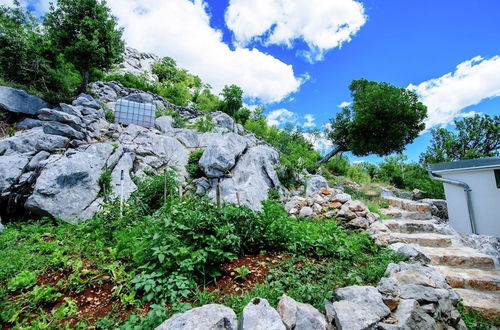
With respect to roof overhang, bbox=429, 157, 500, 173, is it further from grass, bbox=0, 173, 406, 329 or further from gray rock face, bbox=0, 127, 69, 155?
gray rock face, bbox=0, 127, 69, 155

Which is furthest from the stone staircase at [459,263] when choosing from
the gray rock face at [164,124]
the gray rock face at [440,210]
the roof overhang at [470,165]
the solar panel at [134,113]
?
the solar panel at [134,113]

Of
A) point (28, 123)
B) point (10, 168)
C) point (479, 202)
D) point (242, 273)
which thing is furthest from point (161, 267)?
point (28, 123)

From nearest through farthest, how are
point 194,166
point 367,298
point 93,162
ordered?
1. point 367,298
2. point 93,162
3. point 194,166

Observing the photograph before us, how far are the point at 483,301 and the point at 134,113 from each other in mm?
13309

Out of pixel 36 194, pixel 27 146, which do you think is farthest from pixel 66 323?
pixel 27 146

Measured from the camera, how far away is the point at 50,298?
7.86 feet

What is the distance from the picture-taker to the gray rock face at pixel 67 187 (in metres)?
5.40

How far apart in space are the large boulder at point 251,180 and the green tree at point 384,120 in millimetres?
6562

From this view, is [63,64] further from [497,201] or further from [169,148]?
[497,201]

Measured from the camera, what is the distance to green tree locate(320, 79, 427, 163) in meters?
12.0

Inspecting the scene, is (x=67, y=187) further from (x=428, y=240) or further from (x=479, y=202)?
(x=479, y=202)

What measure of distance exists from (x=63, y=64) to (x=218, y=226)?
14.0m

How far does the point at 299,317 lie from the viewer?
77.5 inches

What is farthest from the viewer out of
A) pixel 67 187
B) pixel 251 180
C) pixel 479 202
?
pixel 251 180
